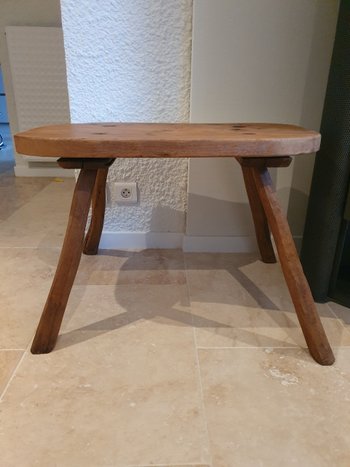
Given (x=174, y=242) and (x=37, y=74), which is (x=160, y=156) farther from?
(x=37, y=74)

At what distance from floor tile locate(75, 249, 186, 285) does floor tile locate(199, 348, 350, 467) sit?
353 millimetres

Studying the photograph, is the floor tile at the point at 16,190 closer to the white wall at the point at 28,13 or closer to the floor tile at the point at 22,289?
the floor tile at the point at 22,289

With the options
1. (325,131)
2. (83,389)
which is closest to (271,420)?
(83,389)

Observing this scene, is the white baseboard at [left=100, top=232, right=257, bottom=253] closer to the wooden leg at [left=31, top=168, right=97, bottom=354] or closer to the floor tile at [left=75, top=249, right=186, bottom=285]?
the floor tile at [left=75, top=249, right=186, bottom=285]

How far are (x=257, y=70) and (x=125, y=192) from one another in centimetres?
54

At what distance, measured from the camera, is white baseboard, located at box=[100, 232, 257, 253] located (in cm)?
121

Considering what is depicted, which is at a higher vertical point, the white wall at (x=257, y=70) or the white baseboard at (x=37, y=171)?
the white wall at (x=257, y=70)

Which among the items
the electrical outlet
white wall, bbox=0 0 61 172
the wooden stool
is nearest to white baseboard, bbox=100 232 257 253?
the electrical outlet

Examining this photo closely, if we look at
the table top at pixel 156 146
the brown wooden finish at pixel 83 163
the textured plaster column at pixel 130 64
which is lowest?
the brown wooden finish at pixel 83 163

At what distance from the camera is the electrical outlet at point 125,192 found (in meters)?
1.16

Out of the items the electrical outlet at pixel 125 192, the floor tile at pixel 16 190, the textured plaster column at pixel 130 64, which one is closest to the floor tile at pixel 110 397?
the electrical outlet at pixel 125 192

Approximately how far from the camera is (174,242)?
4.06 ft

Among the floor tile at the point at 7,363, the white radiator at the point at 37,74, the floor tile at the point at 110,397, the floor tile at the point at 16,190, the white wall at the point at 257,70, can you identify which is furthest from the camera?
the white radiator at the point at 37,74

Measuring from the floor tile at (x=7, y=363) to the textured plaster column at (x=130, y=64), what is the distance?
614 millimetres
